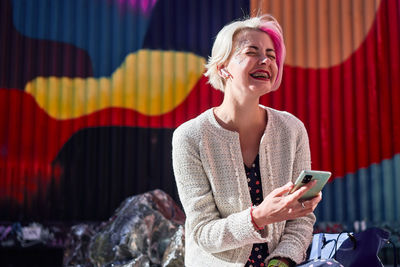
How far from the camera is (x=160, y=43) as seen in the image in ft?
12.6

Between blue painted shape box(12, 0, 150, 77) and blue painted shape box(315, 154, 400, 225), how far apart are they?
1934 millimetres

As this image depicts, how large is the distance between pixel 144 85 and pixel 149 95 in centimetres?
9

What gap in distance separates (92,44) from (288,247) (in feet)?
9.68

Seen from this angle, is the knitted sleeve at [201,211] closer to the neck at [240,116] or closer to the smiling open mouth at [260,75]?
the neck at [240,116]

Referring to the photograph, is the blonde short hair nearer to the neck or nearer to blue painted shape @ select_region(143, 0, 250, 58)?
the neck

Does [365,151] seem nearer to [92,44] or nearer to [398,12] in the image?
[398,12]

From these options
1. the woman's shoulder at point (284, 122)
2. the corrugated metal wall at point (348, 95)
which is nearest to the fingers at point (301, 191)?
the woman's shoulder at point (284, 122)

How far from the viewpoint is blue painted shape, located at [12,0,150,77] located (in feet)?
12.7

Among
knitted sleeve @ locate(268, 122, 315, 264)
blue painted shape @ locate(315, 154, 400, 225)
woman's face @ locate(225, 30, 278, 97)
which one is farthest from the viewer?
blue painted shape @ locate(315, 154, 400, 225)

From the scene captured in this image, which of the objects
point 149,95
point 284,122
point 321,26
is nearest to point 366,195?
point 321,26

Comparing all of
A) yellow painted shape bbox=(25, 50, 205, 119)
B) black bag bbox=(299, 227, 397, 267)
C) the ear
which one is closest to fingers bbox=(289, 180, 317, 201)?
black bag bbox=(299, 227, 397, 267)

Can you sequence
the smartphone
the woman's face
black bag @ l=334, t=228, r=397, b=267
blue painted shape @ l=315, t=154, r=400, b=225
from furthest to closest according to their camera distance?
1. blue painted shape @ l=315, t=154, r=400, b=225
2. the woman's face
3. black bag @ l=334, t=228, r=397, b=267
4. the smartphone

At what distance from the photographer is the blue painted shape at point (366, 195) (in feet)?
11.7

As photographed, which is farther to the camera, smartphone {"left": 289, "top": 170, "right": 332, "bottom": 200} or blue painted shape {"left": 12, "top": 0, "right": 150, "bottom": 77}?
blue painted shape {"left": 12, "top": 0, "right": 150, "bottom": 77}
